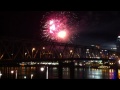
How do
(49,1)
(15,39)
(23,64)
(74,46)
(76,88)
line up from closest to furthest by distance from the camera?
1. (76,88)
2. (49,1)
3. (15,39)
4. (23,64)
5. (74,46)

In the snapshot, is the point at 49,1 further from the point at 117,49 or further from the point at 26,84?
the point at 117,49

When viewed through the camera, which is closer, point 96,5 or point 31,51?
point 96,5

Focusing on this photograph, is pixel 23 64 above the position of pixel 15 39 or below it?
below

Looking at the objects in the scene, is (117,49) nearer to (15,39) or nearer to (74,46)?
(74,46)

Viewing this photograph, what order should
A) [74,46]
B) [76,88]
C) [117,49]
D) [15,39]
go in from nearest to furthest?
1. [76,88]
2. [15,39]
3. [74,46]
4. [117,49]

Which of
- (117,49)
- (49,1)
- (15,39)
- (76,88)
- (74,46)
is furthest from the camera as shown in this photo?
(117,49)

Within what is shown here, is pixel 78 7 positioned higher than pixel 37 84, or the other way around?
pixel 78 7

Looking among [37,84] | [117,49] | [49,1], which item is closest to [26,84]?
[37,84]

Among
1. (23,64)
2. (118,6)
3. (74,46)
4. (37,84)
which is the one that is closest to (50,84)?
(37,84)

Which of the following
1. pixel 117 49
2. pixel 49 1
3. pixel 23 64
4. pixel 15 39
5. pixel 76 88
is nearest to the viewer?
pixel 76 88
